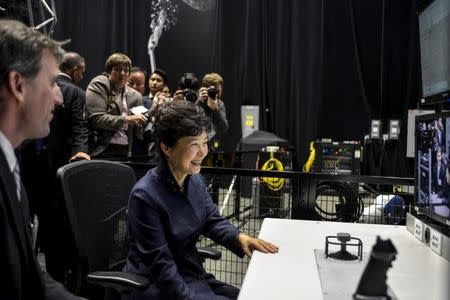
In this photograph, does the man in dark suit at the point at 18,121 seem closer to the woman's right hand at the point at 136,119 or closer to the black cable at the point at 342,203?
the black cable at the point at 342,203

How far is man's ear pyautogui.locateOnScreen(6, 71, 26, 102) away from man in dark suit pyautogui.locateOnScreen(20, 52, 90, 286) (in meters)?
1.75

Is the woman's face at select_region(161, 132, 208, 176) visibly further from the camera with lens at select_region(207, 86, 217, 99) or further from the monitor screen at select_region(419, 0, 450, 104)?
the camera with lens at select_region(207, 86, 217, 99)

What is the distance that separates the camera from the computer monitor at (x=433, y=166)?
56.6 inches

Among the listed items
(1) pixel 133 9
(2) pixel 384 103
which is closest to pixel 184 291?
(2) pixel 384 103

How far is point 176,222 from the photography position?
1588 millimetres

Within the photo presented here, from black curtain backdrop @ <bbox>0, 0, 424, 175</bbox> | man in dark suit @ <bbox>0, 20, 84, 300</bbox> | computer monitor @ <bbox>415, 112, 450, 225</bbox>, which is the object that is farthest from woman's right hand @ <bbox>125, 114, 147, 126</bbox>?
black curtain backdrop @ <bbox>0, 0, 424, 175</bbox>

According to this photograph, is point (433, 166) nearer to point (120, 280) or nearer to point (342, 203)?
point (342, 203)

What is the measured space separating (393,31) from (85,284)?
5977 millimetres

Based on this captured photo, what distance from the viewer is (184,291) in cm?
145

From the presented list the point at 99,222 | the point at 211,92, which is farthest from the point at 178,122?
→ the point at 211,92

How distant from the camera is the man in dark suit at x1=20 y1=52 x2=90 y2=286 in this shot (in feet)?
8.80

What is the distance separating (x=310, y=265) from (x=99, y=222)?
762 mm

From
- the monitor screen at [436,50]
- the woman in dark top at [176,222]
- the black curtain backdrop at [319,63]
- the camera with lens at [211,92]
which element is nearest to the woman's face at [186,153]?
the woman in dark top at [176,222]

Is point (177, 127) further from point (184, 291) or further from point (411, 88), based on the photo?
point (411, 88)
